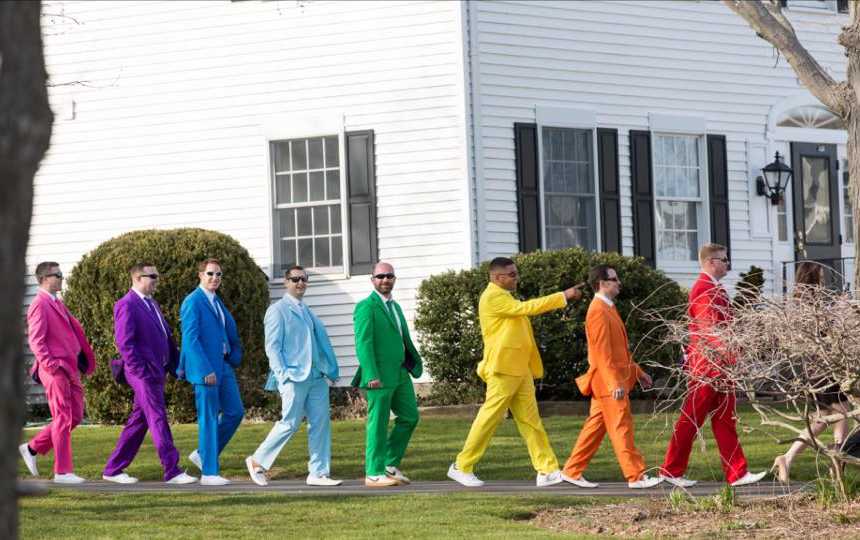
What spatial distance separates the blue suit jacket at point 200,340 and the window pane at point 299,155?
7669 millimetres

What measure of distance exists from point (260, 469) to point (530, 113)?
8.78 m

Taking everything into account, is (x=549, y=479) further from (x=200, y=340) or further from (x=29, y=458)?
(x=29, y=458)

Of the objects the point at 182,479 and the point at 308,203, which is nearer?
the point at 182,479

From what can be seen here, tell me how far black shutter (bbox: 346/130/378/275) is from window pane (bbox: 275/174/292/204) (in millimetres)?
1015

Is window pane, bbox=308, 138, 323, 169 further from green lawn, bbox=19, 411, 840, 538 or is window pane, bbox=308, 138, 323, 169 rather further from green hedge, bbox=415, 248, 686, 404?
green lawn, bbox=19, 411, 840, 538

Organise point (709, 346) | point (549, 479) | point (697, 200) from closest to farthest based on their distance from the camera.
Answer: point (709, 346) < point (549, 479) < point (697, 200)

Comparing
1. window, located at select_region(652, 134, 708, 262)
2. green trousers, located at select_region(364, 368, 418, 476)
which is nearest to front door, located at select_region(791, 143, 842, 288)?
window, located at select_region(652, 134, 708, 262)

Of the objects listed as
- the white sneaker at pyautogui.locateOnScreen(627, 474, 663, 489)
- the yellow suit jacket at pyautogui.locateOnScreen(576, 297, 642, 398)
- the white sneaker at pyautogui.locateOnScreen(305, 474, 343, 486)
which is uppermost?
the yellow suit jacket at pyautogui.locateOnScreen(576, 297, 642, 398)

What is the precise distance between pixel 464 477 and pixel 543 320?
6.19 meters

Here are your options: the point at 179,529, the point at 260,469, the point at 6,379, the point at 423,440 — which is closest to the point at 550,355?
the point at 423,440

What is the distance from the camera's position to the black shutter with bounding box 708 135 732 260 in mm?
22656

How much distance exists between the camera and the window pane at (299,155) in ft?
70.5

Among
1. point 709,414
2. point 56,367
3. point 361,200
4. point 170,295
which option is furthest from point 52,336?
point 361,200

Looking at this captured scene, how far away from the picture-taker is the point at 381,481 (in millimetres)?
13250
